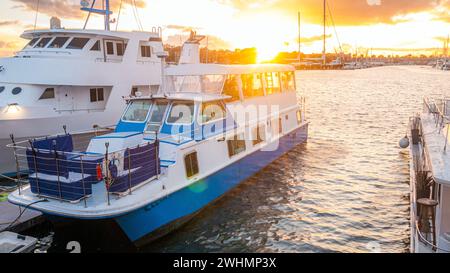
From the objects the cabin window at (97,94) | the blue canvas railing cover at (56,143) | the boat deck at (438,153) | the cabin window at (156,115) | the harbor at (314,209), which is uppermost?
the cabin window at (97,94)

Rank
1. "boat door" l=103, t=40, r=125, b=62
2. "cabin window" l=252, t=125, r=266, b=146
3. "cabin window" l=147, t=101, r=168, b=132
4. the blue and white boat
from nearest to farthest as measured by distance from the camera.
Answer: the blue and white boat
"cabin window" l=147, t=101, r=168, b=132
"cabin window" l=252, t=125, r=266, b=146
"boat door" l=103, t=40, r=125, b=62

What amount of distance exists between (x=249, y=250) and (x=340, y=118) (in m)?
25.2

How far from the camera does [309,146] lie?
21.9 meters

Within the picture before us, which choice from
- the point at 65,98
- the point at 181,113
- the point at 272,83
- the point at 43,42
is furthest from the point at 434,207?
the point at 43,42

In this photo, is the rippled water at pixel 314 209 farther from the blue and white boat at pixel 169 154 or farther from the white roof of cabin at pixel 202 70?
the white roof of cabin at pixel 202 70

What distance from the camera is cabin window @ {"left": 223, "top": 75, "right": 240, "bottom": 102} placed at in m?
14.7

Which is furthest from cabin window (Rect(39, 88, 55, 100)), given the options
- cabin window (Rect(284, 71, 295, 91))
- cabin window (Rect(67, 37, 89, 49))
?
cabin window (Rect(284, 71, 295, 91))

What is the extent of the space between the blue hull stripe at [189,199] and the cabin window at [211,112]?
1.77 meters

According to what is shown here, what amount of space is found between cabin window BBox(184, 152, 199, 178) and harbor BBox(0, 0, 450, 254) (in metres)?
0.05

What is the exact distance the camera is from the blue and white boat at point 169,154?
881 centimetres

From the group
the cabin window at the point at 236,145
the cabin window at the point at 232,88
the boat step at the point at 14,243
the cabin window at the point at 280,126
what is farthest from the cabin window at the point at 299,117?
the boat step at the point at 14,243

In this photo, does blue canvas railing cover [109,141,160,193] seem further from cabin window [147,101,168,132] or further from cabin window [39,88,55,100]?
cabin window [39,88,55,100]

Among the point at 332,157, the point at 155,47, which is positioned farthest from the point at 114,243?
the point at 155,47
